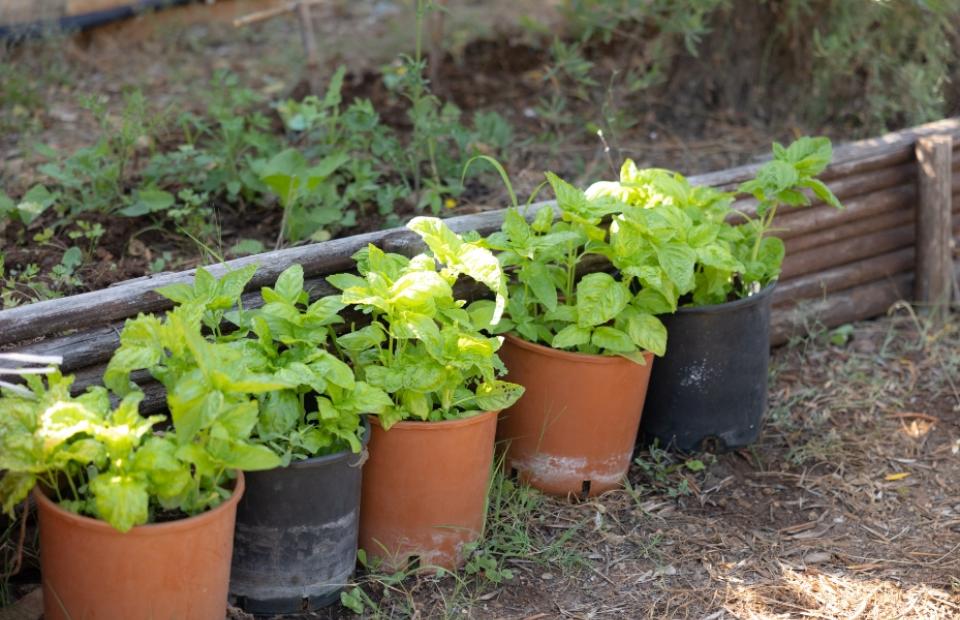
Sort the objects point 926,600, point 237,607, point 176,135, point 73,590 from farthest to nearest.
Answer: point 176,135 < point 926,600 < point 237,607 < point 73,590

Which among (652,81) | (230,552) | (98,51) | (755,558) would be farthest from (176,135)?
(755,558)

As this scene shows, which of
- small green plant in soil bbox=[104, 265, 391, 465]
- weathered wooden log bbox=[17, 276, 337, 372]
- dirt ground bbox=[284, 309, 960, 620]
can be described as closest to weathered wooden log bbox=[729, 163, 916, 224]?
dirt ground bbox=[284, 309, 960, 620]

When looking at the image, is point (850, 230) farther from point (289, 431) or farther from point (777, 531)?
point (289, 431)

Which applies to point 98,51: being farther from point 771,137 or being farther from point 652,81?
point 771,137

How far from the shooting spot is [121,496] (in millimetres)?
2207

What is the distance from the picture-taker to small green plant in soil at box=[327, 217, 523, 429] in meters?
2.67

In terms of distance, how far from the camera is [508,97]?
5.03 meters

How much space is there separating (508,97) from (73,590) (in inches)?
125

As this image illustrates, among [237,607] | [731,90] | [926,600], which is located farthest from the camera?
[731,90]

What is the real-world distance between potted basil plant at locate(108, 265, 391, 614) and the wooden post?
2645 mm

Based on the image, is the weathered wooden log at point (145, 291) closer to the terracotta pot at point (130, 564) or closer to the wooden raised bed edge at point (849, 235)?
the wooden raised bed edge at point (849, 235)

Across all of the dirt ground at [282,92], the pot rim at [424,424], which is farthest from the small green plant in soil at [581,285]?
the dirt ground at [282,92]

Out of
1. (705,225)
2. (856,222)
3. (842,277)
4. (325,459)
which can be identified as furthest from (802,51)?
(325,459)

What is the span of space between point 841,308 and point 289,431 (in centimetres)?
256
